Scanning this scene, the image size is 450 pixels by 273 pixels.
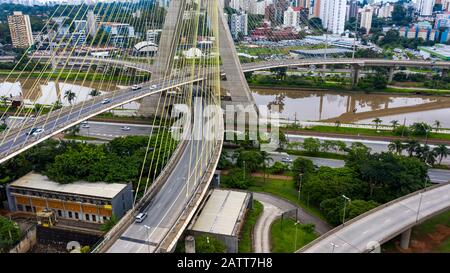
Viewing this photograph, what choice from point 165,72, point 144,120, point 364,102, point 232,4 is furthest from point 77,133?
point 232,4

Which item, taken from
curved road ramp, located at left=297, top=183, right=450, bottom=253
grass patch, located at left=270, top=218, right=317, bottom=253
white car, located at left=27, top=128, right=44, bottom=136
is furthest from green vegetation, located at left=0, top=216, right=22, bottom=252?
curved road ramp, located at left=297, top=183, right=450, bottom=253

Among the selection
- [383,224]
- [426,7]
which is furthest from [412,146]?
[426,7]

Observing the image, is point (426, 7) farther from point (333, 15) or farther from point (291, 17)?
point (291, 17)

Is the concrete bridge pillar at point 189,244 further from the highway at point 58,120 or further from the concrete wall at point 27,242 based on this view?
the highway at point 58,120

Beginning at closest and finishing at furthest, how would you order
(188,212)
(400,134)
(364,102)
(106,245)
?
(106,245), (188,212), (400,134), (364,102)

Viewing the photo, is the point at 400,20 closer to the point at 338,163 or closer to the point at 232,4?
the point at 232,4
